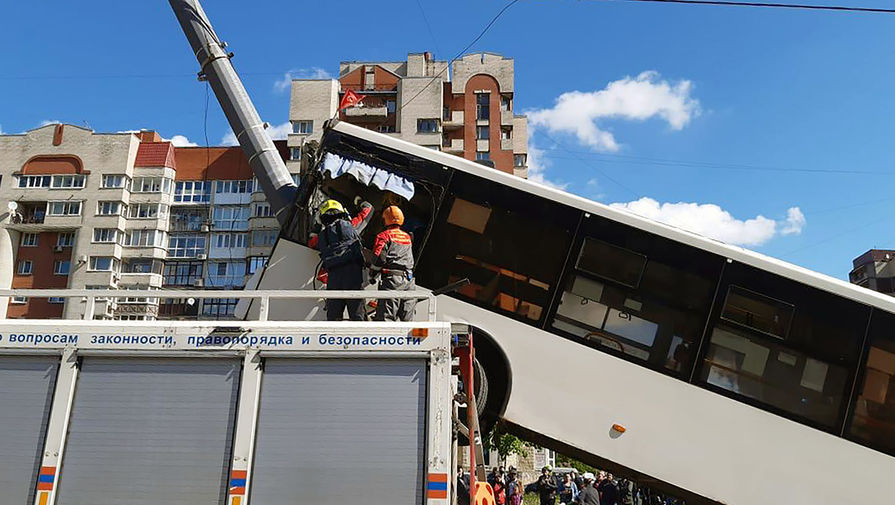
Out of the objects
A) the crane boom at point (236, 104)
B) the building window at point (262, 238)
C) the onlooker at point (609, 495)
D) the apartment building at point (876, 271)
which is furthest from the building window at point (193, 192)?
the apartment building at point (876, 271)

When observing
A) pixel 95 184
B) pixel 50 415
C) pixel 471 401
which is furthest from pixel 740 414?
pixel 95 184

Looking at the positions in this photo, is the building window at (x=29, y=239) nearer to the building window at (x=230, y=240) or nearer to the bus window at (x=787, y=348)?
the building window at (x=230, y=240)

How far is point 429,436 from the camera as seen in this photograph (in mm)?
5145

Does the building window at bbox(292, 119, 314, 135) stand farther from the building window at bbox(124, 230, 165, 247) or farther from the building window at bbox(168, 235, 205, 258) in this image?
the building window at bbox(124, 230, 165, 247)

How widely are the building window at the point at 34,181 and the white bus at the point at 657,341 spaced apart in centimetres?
5662

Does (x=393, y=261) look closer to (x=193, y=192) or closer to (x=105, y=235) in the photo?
(x=193, y=192)

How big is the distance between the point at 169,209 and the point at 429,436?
55929 millimetres

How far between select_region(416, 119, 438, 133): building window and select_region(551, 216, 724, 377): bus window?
159ft

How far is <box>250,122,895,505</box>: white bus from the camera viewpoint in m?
7.23

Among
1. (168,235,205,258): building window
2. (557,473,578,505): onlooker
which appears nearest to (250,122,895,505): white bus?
(557,473,578,505): onlooker

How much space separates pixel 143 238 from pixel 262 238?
406 inches

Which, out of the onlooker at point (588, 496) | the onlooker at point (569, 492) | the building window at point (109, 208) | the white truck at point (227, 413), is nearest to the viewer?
the white truck at point (227, 413)

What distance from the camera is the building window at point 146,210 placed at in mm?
54969

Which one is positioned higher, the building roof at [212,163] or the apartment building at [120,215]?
the building roof at [212,163]
